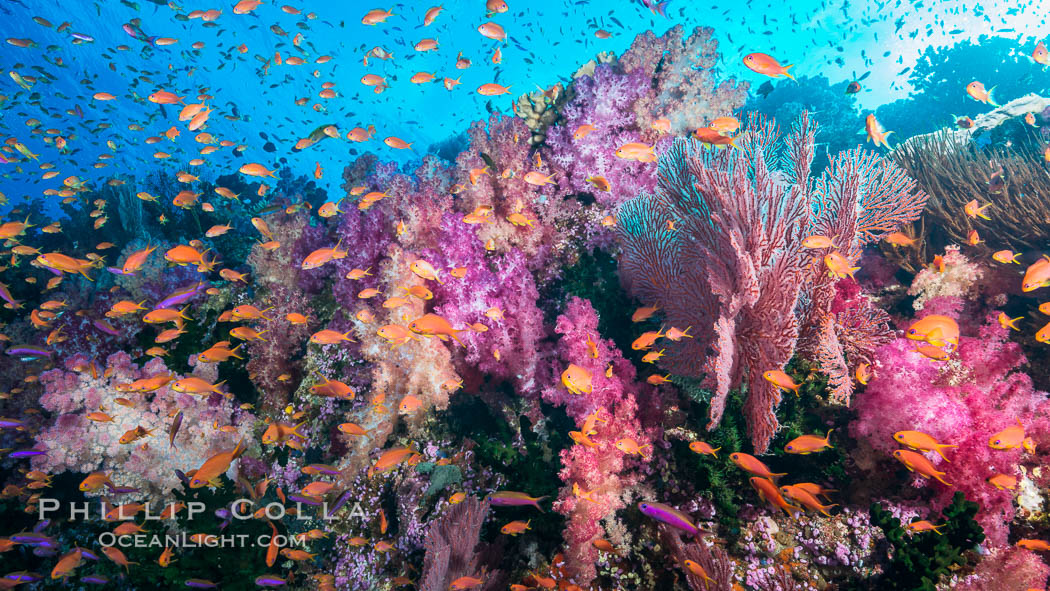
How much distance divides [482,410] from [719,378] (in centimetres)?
318

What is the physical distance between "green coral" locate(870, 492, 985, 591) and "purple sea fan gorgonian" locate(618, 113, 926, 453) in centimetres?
108

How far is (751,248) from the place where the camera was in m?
3.70

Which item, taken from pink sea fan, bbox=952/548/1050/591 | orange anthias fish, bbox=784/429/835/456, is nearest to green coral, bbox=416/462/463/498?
orange anthias fish, bbox=784/429/835/456

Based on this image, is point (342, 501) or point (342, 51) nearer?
point (342, 501)

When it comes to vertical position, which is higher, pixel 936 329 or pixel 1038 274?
pixel 1038 274

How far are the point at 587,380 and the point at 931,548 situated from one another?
9.50 ft

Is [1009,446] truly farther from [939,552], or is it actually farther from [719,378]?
[719,378]

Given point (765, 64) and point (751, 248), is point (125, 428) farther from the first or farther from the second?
point (765, 64)

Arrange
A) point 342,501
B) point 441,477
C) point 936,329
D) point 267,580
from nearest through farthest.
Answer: point 936,329
point 267,580
point 441,477
point 342,501

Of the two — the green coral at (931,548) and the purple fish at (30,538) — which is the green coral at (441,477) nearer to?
the green coral at (931,548)

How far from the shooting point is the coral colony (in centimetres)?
338

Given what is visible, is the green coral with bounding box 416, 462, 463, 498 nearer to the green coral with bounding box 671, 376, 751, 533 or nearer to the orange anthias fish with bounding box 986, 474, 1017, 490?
the green coral with bounding box 671, 376, 751, 533

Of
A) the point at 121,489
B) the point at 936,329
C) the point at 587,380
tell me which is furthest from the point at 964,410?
the point at 121,489

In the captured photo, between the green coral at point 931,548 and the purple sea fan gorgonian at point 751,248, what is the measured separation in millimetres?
1076
